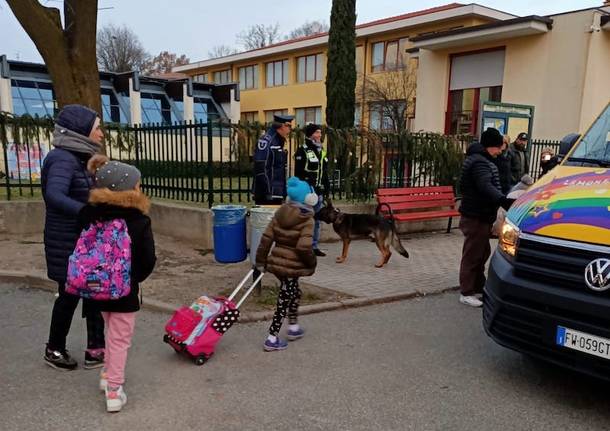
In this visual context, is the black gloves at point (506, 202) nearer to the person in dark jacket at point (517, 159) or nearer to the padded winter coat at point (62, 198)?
the padded winter coat at point (62, 198)

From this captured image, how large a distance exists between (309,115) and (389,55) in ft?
23.3

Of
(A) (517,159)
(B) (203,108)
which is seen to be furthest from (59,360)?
(B) (203,108)

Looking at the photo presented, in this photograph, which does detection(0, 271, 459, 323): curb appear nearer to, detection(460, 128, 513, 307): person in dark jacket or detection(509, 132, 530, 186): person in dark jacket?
detection(460, 128, 513, 307): person in dark jacket

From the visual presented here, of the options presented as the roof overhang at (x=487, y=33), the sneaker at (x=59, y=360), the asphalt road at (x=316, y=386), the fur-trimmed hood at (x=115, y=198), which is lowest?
the asphalt road at (x=316, y=386)

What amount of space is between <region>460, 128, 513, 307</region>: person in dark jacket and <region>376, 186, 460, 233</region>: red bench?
9.57 ft

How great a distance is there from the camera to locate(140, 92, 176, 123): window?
92.9 ft

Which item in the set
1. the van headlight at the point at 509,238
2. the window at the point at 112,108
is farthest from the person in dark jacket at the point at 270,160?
the window at the point at 112,108

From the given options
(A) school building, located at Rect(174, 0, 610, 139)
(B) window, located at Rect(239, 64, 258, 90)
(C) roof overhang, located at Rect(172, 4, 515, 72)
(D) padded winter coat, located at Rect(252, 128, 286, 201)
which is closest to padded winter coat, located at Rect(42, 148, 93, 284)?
(D) padded winter coat, located at Rect(252, 128, 286, 201)

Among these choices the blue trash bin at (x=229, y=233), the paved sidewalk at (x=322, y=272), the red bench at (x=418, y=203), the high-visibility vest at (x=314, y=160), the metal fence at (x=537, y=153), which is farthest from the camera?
the metal fence at (x=537, y=153)

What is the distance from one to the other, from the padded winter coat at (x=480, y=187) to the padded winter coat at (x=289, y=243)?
2049mm

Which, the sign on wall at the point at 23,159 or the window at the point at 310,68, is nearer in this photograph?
the sign on wall at the point at 23,159

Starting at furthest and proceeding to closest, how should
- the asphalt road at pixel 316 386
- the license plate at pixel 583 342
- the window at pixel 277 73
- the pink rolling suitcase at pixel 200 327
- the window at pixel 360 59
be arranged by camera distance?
the window at pixel 277 73 < the window at pixel 360 59 < the pink rolling suitcase at pixel 200 327 < the asphalt road at pixel 316 386 < the license plate at pixel 583 342

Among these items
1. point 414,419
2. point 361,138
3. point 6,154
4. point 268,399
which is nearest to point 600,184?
point 414,419

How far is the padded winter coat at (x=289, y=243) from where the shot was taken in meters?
3.90
